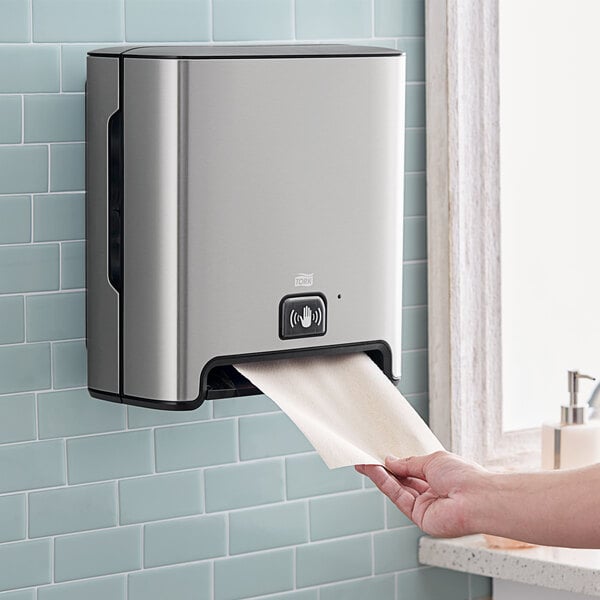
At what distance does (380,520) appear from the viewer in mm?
1815

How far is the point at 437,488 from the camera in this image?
4.41 ft

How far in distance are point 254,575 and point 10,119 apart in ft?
2.39

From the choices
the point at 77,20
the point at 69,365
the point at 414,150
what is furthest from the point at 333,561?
the point at 77,20

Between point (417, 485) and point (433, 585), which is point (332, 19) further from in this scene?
point (433, 585)

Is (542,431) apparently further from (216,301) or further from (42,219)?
(42,219)

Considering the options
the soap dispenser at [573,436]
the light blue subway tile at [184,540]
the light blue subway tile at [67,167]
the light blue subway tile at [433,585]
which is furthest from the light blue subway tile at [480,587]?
the light blue subway tile at [67,167]

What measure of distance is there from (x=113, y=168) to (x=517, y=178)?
29.3 inches

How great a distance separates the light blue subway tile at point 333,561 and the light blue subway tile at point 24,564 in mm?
385

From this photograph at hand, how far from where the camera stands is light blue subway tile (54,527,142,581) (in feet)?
5.14

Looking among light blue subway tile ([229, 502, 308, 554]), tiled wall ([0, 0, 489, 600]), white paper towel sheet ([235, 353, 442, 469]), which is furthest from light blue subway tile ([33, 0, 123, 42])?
light blue subway tile ([229, 502, 308, 554])

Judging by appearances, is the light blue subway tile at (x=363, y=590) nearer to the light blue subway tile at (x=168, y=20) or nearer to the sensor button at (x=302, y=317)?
the sensor button at (x=302, y=317)

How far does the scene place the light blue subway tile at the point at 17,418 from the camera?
1.51 metres

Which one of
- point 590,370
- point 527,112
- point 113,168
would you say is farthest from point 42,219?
point 590,370

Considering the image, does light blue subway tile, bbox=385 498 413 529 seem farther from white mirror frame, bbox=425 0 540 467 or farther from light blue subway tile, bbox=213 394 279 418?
light blue subway tile, bbox=213 394 279 418
